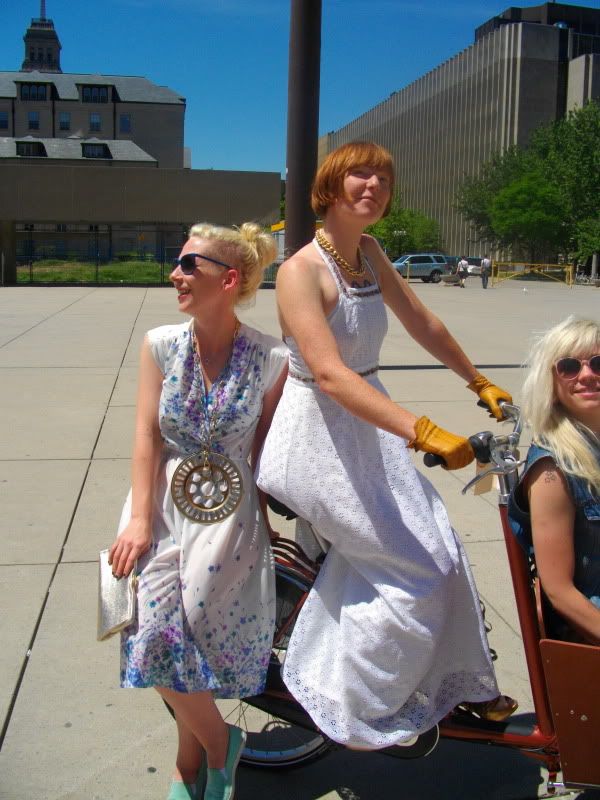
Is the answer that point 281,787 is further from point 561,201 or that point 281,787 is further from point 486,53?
point 486,53

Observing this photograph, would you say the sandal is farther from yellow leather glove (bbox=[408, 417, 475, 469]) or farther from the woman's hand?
the woman's hand

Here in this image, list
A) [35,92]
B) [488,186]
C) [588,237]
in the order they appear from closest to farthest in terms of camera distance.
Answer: [588,237], [488,186], [35,92]

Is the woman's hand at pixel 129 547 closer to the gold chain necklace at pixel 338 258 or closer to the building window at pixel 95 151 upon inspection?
the gold chain necklace at pixel 338 258

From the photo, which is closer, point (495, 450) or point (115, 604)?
point (495, 450)

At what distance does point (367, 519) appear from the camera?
2.19 metres

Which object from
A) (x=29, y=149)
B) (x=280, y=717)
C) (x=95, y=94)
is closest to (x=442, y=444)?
(x=280, y=717)

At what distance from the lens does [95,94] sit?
84562mm

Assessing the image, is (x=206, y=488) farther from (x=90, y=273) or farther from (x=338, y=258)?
(x=90, y=273)

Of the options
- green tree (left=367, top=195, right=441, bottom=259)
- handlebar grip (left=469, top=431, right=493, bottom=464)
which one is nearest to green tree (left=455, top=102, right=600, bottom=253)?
green tree (left=367, top=195, right=441, bottom=259)

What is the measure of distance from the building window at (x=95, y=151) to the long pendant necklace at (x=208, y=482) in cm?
6208

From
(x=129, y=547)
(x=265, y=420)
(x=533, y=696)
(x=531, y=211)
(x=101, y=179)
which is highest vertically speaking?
(x=531, y=211)

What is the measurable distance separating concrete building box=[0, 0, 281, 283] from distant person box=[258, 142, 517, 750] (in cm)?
3520

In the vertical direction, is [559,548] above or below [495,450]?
below

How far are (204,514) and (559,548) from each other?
92 cm
